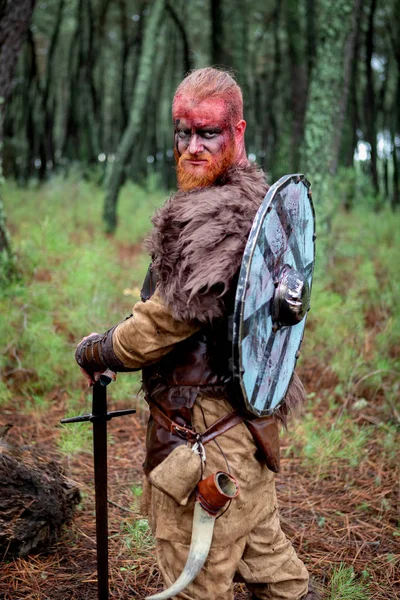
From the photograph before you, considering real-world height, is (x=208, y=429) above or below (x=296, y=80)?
below

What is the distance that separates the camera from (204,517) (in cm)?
174

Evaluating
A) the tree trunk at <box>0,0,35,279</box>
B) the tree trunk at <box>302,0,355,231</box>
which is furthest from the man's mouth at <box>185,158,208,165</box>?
the tree trunk at <box>302,0,355,231</box>

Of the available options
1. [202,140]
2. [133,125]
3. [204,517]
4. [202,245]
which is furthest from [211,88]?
[133,125]

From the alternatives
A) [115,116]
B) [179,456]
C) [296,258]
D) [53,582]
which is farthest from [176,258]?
[115,116]

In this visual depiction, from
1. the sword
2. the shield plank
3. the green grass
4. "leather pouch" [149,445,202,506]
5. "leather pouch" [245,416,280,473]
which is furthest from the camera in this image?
the green grass

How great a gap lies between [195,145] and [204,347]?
67 cm

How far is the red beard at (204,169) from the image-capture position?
194 cm

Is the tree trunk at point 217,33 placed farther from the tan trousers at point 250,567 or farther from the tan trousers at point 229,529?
the tan trousers at point 250,567

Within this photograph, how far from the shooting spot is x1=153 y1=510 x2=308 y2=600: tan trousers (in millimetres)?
1829

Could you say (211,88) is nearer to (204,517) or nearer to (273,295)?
(273,295)

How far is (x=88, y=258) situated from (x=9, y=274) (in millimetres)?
728

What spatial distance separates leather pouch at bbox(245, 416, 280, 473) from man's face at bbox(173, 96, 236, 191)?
0.82 metres

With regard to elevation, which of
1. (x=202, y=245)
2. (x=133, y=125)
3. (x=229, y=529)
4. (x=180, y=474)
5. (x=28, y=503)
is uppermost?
(x=133, y=125)

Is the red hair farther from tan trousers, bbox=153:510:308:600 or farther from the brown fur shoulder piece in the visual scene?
tan trousers, bbox=153:510:308:600
